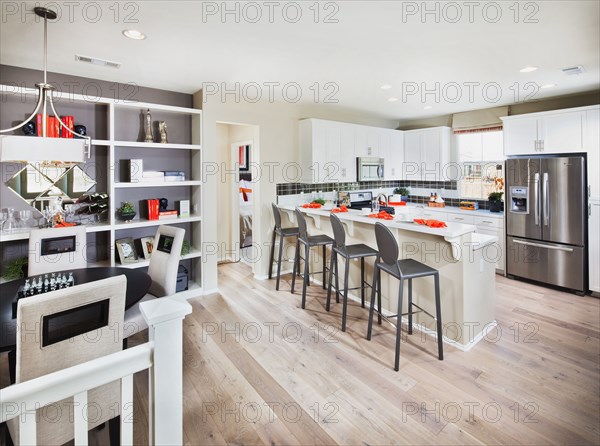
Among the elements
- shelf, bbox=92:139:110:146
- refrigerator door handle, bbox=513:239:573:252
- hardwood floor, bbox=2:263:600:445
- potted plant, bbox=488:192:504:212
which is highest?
shelf, bbox=92:139:110:146

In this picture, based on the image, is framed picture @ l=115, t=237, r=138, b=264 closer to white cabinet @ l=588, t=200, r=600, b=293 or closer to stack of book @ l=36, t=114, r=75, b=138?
stack of book @ l=36, t=114, r=75, b=138

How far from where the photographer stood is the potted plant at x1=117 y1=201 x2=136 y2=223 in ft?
12.3

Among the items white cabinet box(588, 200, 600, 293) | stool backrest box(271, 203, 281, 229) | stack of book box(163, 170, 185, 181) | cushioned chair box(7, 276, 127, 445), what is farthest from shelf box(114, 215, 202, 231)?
white cabinet box(588, 200, 600, 293)

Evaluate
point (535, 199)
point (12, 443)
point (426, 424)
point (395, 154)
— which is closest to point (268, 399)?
point (426, 424)

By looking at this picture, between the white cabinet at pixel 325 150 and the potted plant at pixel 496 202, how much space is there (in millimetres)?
2214

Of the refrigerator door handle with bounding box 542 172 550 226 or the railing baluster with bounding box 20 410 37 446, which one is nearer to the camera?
the railing baluster with bounding box 20 410 37 446

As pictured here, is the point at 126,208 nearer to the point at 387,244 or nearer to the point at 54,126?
the point at 54,126

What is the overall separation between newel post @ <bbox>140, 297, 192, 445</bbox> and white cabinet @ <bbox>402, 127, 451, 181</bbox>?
5714mm

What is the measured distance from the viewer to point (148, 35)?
254cm

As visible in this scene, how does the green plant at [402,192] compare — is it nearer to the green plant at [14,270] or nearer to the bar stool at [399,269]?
the bar stool at [399,269]

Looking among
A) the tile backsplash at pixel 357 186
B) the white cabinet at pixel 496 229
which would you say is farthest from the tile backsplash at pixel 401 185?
the white cabinet at pixel 496 229

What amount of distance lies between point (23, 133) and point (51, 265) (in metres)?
1.36

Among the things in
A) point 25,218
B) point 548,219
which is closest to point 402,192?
point 548,219

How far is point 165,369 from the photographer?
1164 mm
